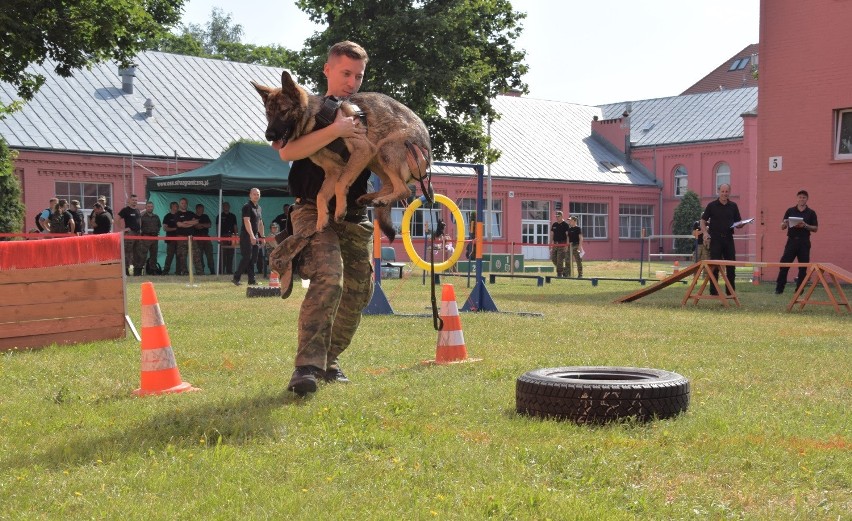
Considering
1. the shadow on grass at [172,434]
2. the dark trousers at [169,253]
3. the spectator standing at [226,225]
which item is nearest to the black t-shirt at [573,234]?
the spectator standing at [226,225]

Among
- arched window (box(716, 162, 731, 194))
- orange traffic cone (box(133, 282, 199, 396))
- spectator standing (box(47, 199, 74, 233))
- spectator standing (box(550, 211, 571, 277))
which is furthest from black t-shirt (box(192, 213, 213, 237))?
arched window (box(716, 162, 731, 194))

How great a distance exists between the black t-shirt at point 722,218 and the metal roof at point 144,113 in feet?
68.1

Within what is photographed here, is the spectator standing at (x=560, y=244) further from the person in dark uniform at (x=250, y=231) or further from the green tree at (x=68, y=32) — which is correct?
the green tree at (x=68, y=32)

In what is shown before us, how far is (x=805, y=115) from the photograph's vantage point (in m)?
24.6

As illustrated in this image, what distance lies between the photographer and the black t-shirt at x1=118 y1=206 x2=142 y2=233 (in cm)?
2683

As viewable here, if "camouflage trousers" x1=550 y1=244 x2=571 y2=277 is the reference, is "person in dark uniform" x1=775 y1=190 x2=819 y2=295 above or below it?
above

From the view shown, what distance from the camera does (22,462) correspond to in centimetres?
467

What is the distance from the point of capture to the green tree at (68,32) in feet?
65.3

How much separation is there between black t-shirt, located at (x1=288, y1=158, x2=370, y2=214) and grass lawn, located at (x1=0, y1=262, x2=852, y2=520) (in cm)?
126

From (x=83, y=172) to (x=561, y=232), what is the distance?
18.4m

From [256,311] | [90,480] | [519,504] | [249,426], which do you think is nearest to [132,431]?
[249,426]

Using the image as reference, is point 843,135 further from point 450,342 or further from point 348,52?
point 348,52

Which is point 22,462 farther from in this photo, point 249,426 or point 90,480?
point 249,426

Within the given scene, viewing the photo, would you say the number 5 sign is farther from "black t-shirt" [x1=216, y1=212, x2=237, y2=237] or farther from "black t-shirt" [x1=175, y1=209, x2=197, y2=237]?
"black t-shirt" [x1=175, y1=209, x2=197, y2=237]
